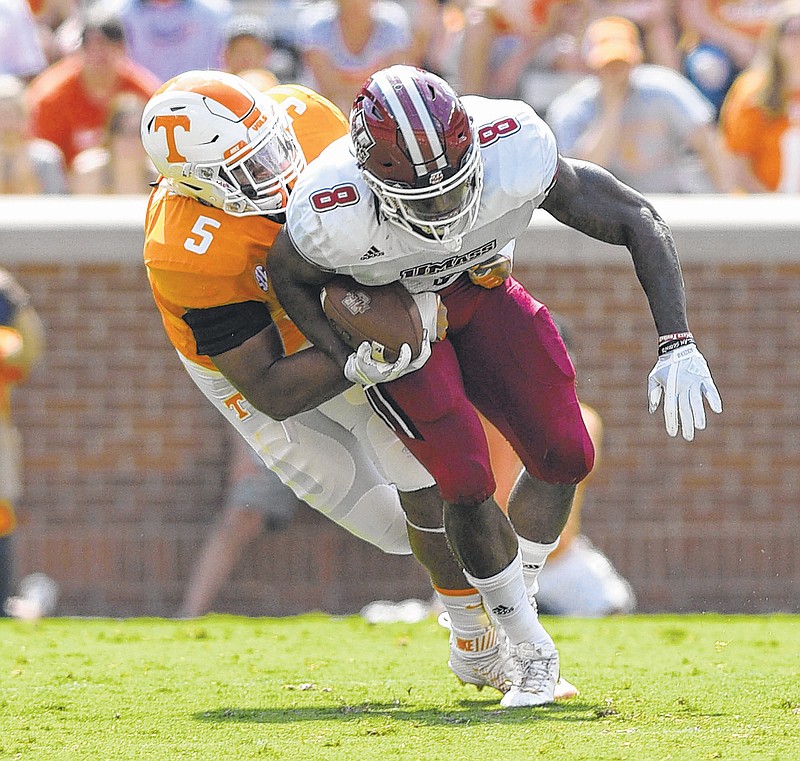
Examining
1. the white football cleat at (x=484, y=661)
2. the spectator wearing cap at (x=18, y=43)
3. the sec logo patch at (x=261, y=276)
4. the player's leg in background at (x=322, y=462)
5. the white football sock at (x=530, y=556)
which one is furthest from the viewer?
the spectator wearing cap at (x=18, y=43)

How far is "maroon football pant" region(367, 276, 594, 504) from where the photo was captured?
448 cm

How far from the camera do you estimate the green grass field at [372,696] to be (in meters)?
4.03

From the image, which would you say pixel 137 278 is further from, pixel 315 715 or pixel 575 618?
pixel 315 715

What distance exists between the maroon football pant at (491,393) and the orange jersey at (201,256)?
1.59ft

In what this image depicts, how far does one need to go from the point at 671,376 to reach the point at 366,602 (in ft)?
15.1

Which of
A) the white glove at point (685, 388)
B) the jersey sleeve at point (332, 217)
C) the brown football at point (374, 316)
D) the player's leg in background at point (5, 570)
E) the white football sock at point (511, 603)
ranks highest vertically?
the jersey sleeve at point (332, 217)

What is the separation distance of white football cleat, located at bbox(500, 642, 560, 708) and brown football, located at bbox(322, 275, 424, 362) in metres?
0.93

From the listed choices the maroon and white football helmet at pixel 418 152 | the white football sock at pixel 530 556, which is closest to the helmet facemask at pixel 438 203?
the maroon and white football helmet at pixel 418 152

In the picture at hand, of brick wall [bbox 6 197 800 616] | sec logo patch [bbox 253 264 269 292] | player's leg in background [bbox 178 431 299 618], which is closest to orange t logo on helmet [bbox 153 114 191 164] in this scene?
sec logo patch [bbox 253 264 269 292]

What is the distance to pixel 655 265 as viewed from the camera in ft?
14.7

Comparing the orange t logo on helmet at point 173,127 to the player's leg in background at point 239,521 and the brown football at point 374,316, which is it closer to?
the brown football at point 374,316

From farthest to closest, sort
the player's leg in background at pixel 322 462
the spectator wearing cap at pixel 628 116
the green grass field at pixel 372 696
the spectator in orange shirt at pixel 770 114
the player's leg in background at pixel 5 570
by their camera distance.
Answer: the spectator wearing cap at pixel 628 116, the spectator in orange shirt at pixel 770 114, the player's leg in background at pixel 5 570, the player's leg in background at pixel 322 462, the green grass field at pixel 372 696

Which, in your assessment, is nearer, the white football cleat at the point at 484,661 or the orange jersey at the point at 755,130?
the white football cleat at the point at 484,661

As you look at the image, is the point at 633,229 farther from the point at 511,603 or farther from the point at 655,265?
the point at 511,603
